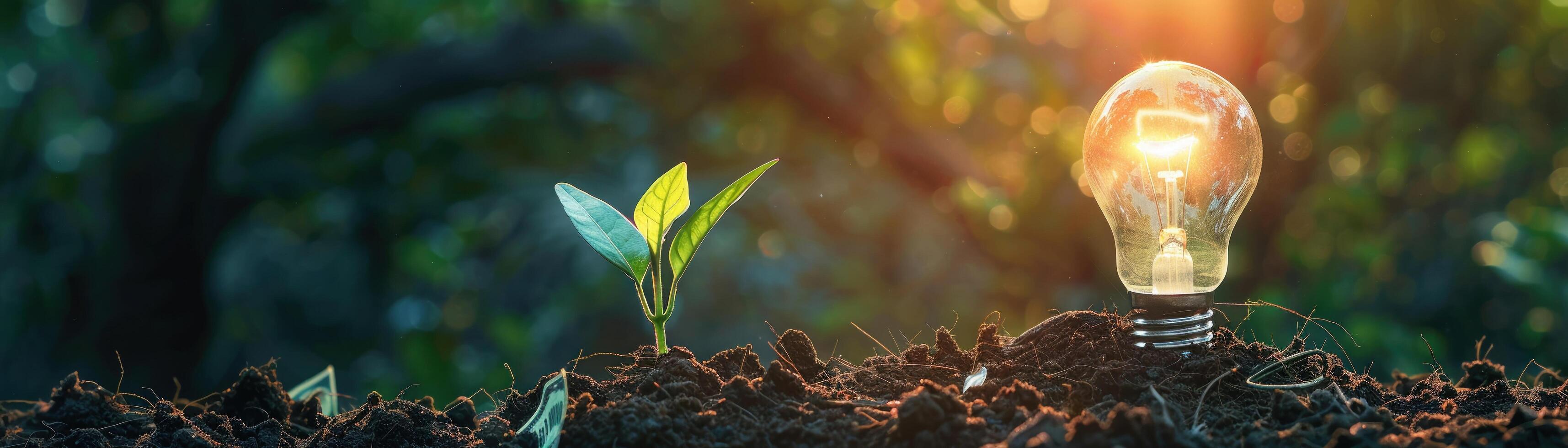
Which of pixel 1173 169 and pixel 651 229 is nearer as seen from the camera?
pixel 651 229

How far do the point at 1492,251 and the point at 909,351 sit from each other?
5.65ft

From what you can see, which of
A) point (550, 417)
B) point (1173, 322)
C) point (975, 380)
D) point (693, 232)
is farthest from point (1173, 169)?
point (550, 417)

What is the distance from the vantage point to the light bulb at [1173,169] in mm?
1184

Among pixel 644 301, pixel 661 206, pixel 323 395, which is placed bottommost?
pixel 323 395

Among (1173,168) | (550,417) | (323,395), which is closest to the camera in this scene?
(550,417)

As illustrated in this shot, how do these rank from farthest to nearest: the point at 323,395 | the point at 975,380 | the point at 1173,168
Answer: the point at 323,395, the point at 1173,168, the point at 975,380

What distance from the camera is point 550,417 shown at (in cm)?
A: 83

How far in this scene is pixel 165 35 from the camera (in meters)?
2.33

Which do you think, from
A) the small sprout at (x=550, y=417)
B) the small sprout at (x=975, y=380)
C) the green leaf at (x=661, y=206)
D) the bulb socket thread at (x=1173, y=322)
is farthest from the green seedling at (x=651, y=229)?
the bulb socket thread at (x=1173, y=322)

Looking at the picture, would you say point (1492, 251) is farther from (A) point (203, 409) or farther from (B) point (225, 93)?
(B) point (225, 93)

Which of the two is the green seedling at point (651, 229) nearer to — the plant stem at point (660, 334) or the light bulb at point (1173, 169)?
the plant stem at point (660, 334)

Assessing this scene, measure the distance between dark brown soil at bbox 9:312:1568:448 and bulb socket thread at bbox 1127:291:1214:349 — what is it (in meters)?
0.02

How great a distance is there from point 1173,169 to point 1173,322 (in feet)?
0.82

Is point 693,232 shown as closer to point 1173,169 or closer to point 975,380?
point 975,380
